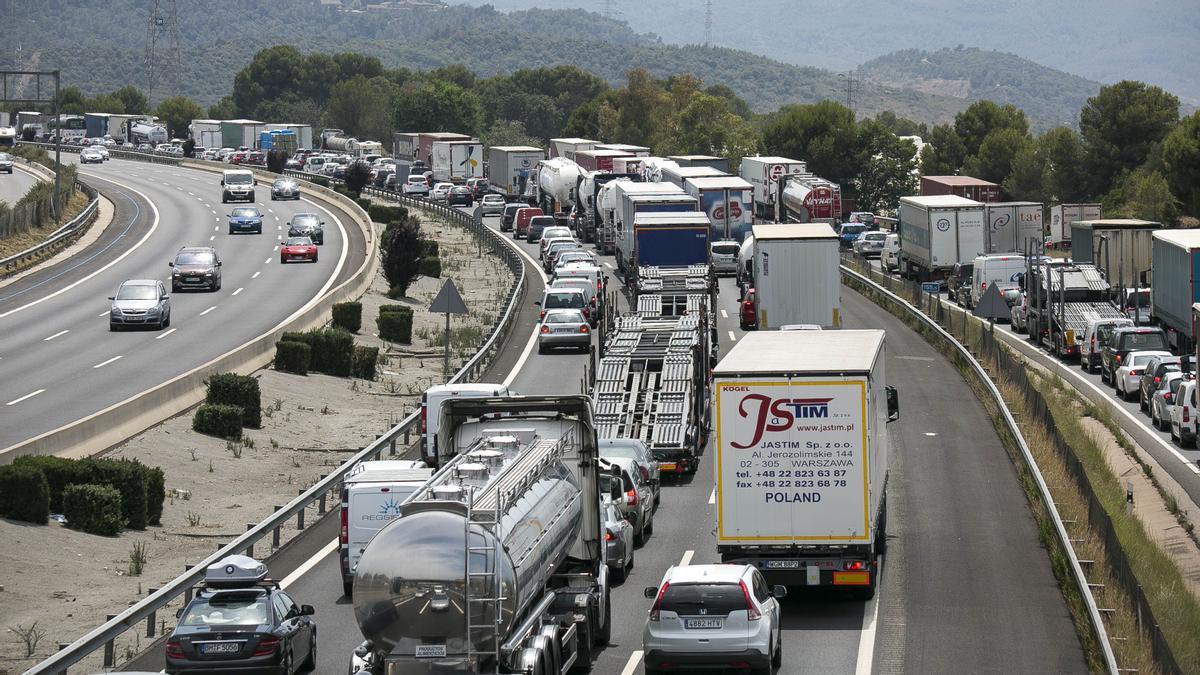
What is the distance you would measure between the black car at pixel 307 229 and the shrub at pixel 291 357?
103 feet

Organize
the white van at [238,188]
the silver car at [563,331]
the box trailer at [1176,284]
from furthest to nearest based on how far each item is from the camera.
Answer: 1. the white van at [238,188]
2. the silver car at [563,331]
3. the box trailer at [1176,284]

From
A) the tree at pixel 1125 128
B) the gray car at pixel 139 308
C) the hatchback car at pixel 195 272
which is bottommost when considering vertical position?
the gray car at pixel 139 308

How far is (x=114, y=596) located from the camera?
25172 millimetres

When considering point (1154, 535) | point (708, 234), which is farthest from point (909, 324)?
point (1154, 535)

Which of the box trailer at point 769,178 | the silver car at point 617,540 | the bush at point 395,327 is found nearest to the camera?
the silver car at point 617,540

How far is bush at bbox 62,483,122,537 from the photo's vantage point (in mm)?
28734

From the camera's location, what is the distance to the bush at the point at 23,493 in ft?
91.5

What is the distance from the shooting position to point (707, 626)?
19.5 meters

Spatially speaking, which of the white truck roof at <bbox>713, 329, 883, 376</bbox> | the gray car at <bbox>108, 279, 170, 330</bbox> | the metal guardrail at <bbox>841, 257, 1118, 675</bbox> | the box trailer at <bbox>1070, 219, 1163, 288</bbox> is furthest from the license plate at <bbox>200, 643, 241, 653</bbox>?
the box trailer at <bbox>1070, 219, 1163, 288</bbox>

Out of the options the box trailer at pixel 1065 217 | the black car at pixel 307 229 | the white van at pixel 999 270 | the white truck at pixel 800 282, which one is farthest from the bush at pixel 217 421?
the box trailer at pixel 1065 217

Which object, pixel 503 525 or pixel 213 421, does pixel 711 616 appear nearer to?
pixel 503 525

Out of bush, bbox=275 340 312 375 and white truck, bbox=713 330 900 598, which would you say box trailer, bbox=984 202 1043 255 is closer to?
bush, bbox=275 340 312 375

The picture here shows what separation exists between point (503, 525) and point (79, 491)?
1411cm

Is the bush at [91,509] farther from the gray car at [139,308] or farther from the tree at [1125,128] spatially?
the tree at [1125,128]
